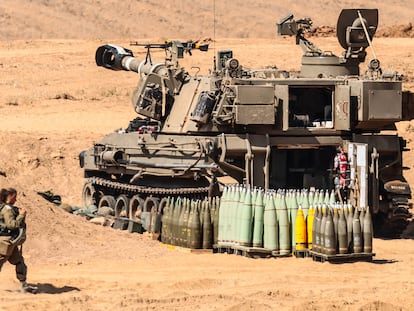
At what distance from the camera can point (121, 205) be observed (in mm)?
25609

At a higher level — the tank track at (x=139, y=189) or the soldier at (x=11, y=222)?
the tank track at (x=139, y=189)

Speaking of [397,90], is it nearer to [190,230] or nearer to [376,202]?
[376,202]

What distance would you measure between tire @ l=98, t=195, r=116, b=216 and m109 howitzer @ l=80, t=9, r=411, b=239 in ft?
0.20

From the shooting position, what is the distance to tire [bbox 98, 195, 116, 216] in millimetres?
25514

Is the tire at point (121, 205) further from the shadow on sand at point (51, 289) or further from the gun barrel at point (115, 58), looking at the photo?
the shadow on sand at point (51, 289)

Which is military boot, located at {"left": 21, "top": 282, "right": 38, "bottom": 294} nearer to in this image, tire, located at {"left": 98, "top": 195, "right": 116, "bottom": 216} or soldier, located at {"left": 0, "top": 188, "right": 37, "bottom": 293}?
soldier, located at {"left": 0, "top": 188, "right": 37, "bottom": 293}

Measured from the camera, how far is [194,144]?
2325cm

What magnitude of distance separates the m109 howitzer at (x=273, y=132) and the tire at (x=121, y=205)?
0.14ft

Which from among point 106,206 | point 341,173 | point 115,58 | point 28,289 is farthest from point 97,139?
point 28,289

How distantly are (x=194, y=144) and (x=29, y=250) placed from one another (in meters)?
4.86

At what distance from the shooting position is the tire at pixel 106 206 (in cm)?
2551

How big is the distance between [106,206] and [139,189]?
187 cm

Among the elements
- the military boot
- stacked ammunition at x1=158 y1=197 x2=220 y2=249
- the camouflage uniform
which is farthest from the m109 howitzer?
the camouflage uniform

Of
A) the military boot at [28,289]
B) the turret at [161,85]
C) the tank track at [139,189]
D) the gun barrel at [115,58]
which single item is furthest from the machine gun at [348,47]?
the military boot at [28,289]
